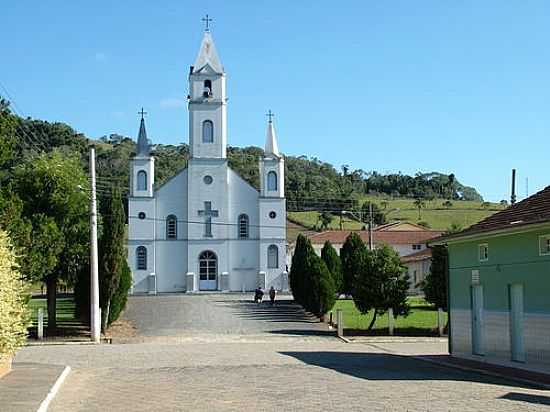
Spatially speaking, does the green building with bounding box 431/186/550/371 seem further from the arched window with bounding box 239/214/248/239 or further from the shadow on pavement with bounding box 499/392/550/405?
the arched window with bounding box 239/214/248/239

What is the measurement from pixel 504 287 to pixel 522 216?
189cm

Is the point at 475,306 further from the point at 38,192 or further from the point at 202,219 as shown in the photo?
the point at 202,219

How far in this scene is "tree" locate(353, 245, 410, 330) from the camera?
3516 centimetres

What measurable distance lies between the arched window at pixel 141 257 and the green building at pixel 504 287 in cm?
4228

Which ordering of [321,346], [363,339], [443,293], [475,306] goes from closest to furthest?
[475,306] → [321,346] → [363,339] → [443,293]

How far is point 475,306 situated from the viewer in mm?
23984

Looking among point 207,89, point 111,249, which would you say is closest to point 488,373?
point 111,249

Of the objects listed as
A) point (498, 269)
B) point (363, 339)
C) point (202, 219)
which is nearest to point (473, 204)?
point (202, 219)

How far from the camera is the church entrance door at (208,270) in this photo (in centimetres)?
6631

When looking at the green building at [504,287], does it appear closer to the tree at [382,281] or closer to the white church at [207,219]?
the tree at [382,281]

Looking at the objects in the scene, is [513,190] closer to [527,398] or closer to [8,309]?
[527,398]

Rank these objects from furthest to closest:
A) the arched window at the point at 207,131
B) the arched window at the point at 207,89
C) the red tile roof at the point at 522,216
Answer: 1. the arched window at the point at 207,89
2. the arched window at the point at 207,131
3. the red tile roof at the point at 522,216

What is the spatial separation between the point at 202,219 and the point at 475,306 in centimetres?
4368

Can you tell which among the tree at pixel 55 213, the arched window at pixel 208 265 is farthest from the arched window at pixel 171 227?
the tree at pixel 55 213
